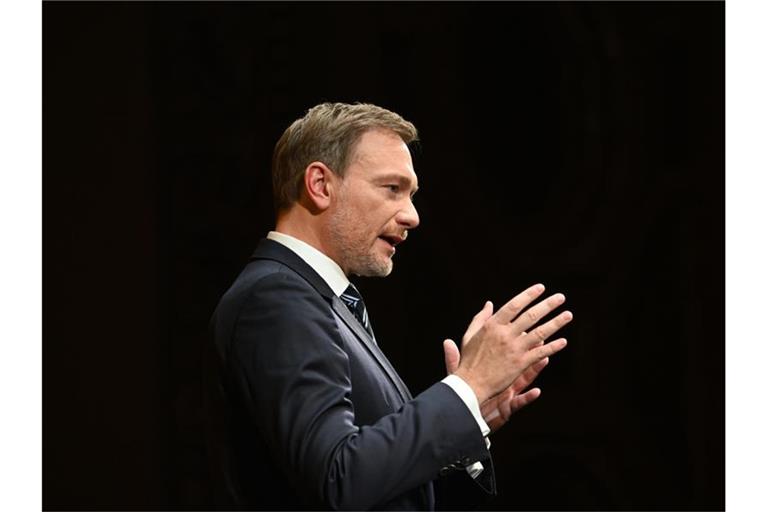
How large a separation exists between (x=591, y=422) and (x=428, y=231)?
80cm

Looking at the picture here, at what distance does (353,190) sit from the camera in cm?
180

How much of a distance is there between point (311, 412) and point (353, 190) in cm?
45

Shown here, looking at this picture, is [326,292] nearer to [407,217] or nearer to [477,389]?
[407,217]

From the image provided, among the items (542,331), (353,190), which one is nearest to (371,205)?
(353,190)

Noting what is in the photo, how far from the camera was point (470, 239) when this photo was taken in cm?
346

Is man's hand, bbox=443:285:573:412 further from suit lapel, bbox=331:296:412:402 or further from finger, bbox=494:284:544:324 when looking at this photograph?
suit lapel, bbox=331:296:412:402

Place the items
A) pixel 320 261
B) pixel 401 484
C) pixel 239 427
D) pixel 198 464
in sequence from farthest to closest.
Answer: pixel 198 464 < pixel 320 261 < pixel 239 427 < pixel 401 484

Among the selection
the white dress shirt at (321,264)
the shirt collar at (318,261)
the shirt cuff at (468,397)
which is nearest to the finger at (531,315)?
the shirt cuff at (468,397)

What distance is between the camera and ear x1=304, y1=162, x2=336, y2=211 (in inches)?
70.7

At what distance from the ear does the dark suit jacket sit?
0.11m

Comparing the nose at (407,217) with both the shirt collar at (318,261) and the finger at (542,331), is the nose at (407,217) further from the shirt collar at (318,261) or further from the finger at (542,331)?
the finger at (542,331)

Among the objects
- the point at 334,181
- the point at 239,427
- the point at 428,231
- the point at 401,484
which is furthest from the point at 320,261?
the point at 428,231

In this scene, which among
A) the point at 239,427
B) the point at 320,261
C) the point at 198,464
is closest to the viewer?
the point at 239,427

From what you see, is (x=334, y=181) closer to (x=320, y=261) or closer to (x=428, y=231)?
(x=320, y=261)
